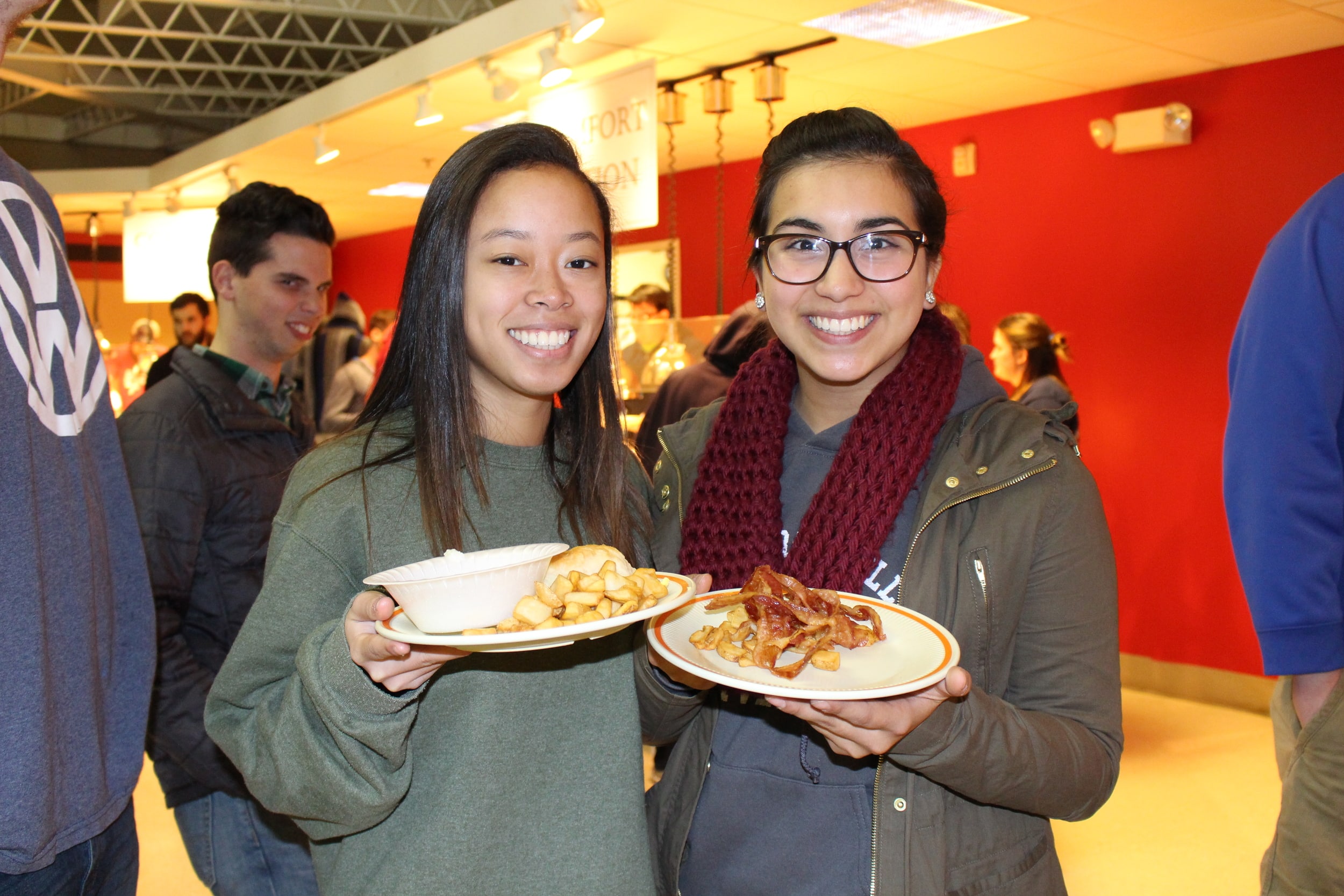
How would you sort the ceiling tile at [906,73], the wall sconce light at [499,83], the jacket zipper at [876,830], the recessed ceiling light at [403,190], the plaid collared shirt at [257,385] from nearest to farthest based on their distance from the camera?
the jacket zipper at [876,830]
the plaid collared shirt at [257,385]
the wall sconce light at [499,83]
the ceiling tile at [906,73]
the recessed ceiling light at [403,190]

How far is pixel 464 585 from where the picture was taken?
110cm

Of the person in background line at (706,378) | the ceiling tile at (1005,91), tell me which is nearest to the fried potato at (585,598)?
the person in background line at (706,378)

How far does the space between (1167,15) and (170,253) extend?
312 inches

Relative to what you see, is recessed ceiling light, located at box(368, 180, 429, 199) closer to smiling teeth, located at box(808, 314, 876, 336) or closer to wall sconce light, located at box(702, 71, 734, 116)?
wall sconce light, located at box(702, 71, 734, 116)

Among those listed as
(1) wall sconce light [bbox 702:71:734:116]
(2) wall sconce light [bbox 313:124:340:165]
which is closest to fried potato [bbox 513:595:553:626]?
(1) wall sconce light [bbox 702:71:734:116]

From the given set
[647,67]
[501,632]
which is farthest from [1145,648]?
[501,632]

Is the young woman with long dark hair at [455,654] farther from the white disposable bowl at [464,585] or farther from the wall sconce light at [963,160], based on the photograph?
the wall sconce light at [963,160]

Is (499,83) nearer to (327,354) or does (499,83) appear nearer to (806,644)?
(327,354)

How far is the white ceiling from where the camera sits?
4648mm

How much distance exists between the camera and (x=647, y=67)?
15.1 feet

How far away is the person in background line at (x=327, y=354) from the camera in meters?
9.05

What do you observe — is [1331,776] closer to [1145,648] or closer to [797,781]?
[797,781]

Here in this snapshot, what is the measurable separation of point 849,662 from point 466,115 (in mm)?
6463

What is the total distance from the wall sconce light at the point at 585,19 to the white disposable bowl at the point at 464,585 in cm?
365
